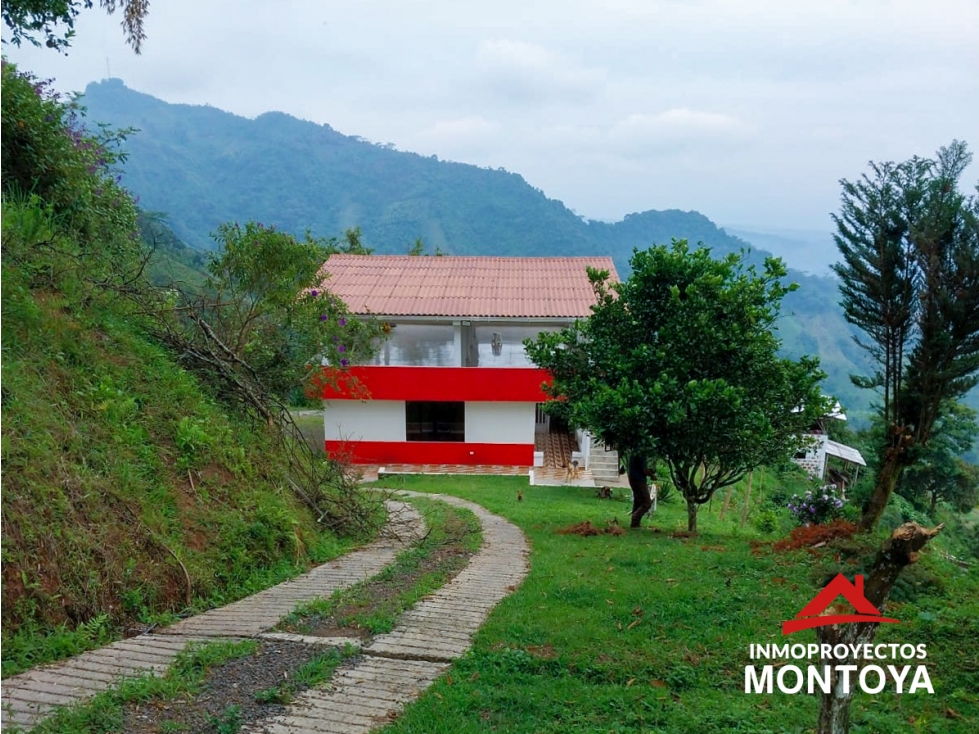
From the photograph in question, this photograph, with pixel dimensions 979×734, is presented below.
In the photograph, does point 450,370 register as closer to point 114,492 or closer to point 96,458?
point 96,458

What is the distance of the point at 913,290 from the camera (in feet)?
29.3

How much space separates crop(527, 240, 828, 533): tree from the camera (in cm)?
993

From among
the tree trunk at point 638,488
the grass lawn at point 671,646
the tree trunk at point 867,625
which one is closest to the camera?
the tree trunk at point 867,625

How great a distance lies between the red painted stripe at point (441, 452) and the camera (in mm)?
22000

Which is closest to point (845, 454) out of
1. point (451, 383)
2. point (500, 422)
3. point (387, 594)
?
point (500, 422)

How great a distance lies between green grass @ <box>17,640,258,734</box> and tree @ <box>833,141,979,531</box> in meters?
8.28

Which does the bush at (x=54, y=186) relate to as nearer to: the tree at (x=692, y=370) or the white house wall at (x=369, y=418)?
the tree at (x=692, y=370)

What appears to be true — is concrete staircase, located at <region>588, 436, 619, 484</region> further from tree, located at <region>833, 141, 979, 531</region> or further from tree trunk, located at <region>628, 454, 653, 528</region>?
tree, located at <region>833, 141, 979, 531</region>

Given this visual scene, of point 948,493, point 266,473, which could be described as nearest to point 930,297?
point 266,473

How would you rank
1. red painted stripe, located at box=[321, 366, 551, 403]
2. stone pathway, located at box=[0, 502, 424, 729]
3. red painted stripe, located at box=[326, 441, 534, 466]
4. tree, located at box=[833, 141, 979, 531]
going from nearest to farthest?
1. stone pathway, located at box=[0, 502, 424, 729]
2. tree, located at box=[833, 141, 979, 531]
3. red painted stripe, located at box=[321, 366, 551, 403]
4. red painted stripe, located at box=[326, 441, 534, 466]

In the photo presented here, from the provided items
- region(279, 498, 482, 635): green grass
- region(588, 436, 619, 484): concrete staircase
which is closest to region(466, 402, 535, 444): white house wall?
region(588, 436, 619, 484): concrete staircase

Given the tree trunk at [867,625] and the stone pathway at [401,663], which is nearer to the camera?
the tree trunk at [867,625]

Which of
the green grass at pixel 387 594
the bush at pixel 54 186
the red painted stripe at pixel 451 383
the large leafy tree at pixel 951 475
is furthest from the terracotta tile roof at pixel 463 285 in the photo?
the large leafy tree at pixel 951 475

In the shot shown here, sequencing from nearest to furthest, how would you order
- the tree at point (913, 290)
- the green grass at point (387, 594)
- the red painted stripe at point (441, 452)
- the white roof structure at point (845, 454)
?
the green grass at point (387, 594)
the tree at point (913, 290)
the red painted stripe at point (441, 452)
the white roof structure at point (845, 454)
